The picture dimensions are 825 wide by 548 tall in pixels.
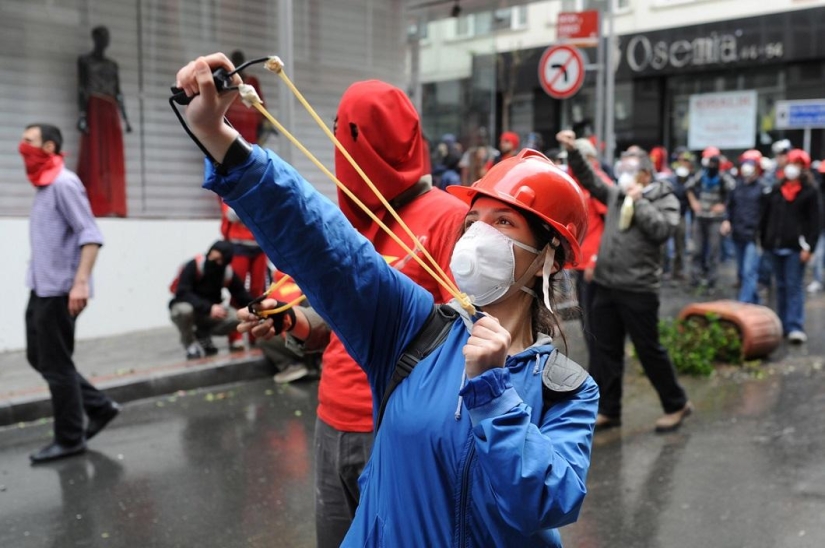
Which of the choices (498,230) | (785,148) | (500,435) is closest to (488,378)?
(500,435)

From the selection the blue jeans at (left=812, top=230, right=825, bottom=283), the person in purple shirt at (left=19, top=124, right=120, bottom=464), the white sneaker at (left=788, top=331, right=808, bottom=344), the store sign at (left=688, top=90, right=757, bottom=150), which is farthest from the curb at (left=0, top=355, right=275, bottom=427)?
the store sign at (left=688, top=90, right=757, bottom=150)

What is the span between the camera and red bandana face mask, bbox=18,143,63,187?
18.3 feet

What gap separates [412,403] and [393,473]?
0.49ft

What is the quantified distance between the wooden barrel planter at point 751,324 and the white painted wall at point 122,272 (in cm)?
576

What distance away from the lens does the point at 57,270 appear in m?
5.53

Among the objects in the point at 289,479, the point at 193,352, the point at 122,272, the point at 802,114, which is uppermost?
the point at 802,114

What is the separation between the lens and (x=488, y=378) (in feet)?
5.10

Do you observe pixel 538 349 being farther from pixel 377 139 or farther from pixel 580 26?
pixel 580 26

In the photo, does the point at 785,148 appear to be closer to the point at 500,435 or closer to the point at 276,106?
the point at 276,106

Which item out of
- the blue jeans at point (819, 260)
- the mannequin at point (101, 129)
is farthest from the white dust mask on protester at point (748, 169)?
the mannequin at point (101, 129)

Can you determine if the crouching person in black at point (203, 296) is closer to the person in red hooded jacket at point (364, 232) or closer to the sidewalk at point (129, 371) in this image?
the sidewalk at point (129, 371)

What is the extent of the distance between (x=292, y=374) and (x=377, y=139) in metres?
5.58

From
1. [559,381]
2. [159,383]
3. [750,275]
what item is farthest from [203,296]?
[750,275]

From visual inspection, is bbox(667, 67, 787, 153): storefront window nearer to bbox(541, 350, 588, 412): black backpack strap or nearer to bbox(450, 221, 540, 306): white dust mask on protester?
bbox(450, 221, 540, 306): white dust mask on protester
